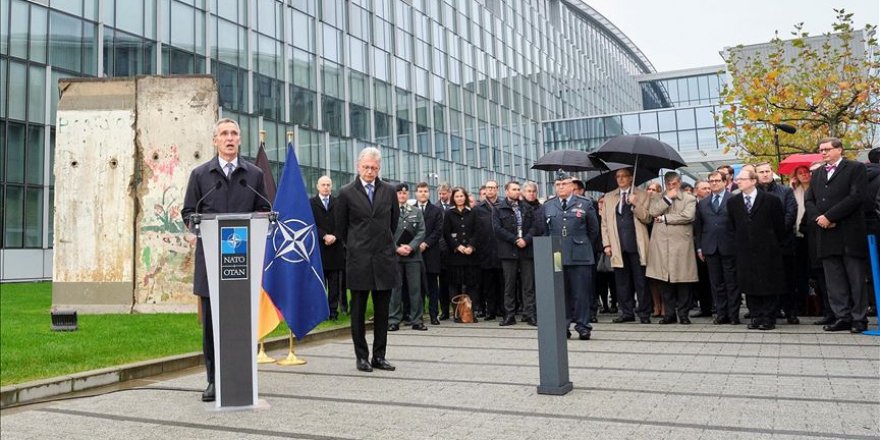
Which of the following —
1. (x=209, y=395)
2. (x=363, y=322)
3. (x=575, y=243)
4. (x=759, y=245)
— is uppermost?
(x=575, y=243)

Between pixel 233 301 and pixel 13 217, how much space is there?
24494 mm

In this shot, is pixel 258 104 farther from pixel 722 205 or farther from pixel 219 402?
pixel 219 402

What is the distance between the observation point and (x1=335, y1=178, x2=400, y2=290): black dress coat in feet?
22.9

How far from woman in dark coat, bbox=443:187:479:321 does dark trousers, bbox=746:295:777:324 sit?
4314mm

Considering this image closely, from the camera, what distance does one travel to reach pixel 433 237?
11.1 metres

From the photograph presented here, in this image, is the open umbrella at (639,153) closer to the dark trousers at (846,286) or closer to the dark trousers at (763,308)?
the dark trousers at (763,308)

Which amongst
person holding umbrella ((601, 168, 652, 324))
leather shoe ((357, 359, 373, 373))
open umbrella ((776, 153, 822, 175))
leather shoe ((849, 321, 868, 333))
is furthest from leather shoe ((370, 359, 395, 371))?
open umbrella ((776, 153, 822, 175))

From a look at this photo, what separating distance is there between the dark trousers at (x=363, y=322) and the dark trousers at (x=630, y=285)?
16.5ft

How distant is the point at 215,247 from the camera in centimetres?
523

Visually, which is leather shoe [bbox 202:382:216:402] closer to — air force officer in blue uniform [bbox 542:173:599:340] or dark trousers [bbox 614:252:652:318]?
air force officer in blue uniform [bbox 542:173:599:340]

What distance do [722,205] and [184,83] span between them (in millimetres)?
9106

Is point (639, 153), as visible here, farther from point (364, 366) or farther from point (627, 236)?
point (364, 366)

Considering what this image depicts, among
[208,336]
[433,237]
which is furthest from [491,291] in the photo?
[208,336]

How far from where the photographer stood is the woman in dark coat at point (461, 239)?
11648 millimetres
